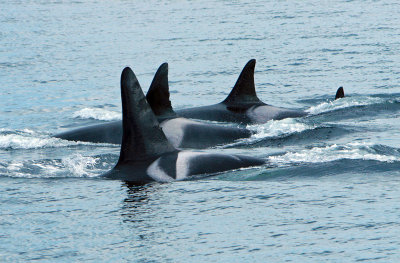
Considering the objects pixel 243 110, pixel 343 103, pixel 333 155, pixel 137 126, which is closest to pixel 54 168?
pixel 137 126

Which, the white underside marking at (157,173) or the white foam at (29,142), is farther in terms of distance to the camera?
the white foam at (29,142)

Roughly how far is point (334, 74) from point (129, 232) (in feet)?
57.1

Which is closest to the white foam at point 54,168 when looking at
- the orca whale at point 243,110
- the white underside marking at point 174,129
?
the white underside marking at point 174,129

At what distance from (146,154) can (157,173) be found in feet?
1.04

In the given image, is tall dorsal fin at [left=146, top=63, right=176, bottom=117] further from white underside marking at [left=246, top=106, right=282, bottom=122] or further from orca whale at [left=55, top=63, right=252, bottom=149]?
white underside marking at [left=246, top=106, right=282, bottom=122]

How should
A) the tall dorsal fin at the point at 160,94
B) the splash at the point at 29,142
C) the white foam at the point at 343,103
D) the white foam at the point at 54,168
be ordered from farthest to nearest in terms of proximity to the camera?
the white foam at the point at 343,103
the splash at the point at 29,142
the tall dorsal fin at the point at 160,94
the white foam at the point at 54,168

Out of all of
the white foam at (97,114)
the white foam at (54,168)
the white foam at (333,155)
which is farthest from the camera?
the white foam at (97,114)

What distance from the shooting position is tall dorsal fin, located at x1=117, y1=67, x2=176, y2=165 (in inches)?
424

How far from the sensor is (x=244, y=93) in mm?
17953

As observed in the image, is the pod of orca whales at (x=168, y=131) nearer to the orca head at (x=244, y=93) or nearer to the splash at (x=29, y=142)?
the orca head at (x=244, y=93)

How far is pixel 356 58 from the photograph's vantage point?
28.6 meters

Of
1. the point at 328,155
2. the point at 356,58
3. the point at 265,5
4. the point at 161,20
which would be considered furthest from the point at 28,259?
the point at 265,5

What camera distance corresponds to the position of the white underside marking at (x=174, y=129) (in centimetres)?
1503

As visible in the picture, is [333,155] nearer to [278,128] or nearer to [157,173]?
→ [157,173]
